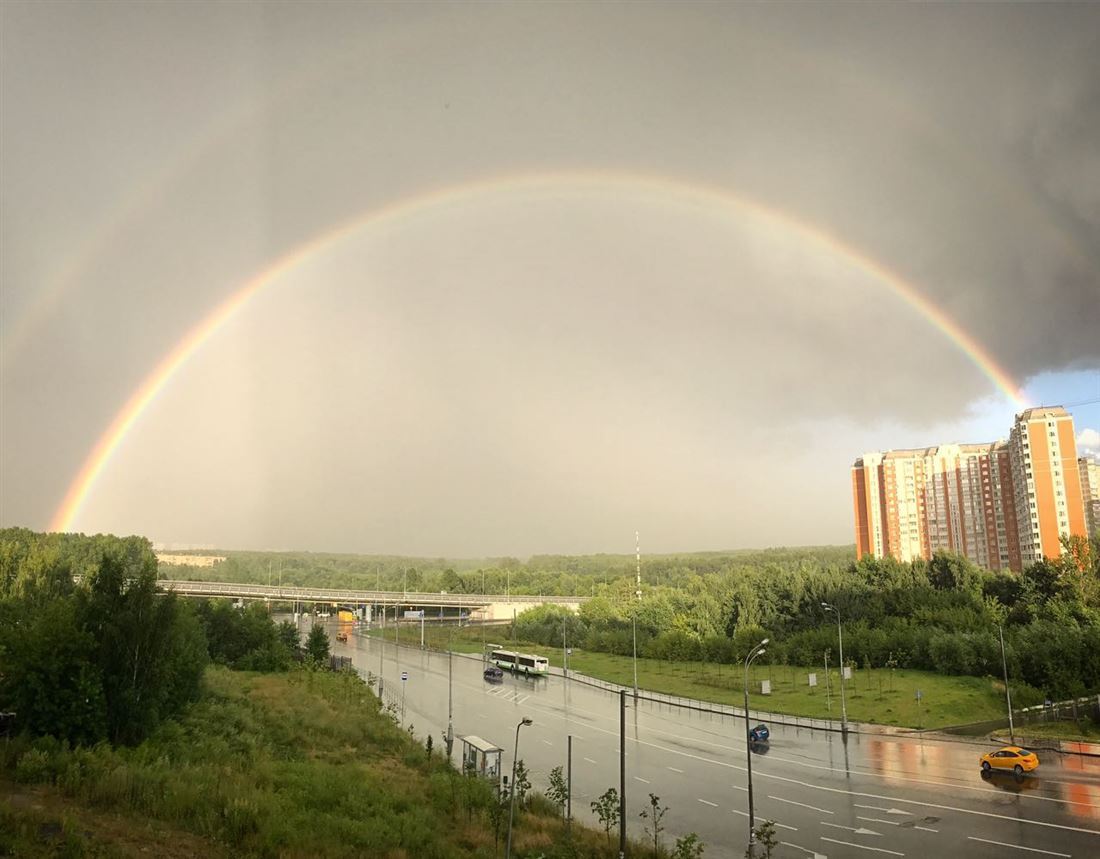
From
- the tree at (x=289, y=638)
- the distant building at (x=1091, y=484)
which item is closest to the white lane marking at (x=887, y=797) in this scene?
the tree at (x=289, y=638)

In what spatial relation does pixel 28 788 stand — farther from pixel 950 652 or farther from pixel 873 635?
pixel 873 635

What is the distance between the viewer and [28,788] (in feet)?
75.5

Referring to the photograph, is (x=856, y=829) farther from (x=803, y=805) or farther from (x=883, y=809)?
(x=803, y=805)

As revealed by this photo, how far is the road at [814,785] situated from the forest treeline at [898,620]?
20063 mm

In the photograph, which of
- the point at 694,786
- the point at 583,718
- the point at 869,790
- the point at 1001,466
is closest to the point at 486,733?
the point at 583,718

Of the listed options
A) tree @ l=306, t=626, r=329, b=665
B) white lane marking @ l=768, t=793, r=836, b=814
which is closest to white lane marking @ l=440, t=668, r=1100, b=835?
white lane marking @ l=768, t=793, r=836, b=814

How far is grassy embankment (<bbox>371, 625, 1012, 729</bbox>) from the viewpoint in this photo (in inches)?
2156

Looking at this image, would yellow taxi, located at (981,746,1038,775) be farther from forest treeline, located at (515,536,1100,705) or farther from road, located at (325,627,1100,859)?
forest treeline, located at (515,536,1100,705)

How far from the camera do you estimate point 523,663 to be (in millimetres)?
91250

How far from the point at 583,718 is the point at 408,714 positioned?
49.0 feet

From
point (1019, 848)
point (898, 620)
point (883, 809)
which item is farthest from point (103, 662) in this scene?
point (898, 620)

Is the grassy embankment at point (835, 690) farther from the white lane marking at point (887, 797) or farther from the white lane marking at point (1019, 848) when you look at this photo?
the white lane marking at point (1019, 848)

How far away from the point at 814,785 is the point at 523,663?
58878 mm

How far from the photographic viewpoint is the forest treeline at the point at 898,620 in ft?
198
